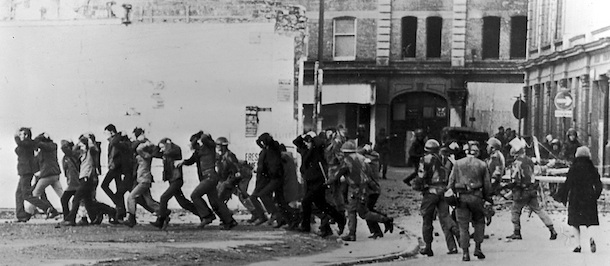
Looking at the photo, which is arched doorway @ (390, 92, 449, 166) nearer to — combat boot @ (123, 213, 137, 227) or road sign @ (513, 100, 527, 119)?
road sign @ (513, 100, 527, 119)

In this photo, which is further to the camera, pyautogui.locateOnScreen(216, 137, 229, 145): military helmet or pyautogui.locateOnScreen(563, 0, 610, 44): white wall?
pyautogui.locateOnScreen(216, 137, 229, 145): military helmet

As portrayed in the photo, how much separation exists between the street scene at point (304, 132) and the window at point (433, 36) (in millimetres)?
28

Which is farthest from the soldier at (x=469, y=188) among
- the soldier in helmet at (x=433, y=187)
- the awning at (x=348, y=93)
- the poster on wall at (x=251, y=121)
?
the poster on wall at (x=251, y=121)

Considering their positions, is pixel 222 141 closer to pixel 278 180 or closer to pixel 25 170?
pixel 278 180

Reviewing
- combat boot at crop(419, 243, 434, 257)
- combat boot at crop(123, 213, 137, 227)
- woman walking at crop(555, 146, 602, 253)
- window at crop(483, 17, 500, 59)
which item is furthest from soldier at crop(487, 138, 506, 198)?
combat boot at crop(123, 213, 137, 227)

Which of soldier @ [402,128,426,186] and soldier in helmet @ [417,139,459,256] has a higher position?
soldier @ [402,128,426,186]

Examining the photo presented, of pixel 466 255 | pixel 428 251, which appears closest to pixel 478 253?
pixel 466 255

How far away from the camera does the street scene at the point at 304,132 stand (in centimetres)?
1217

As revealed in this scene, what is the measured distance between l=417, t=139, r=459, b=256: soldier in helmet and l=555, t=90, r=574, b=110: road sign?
6.78 feet

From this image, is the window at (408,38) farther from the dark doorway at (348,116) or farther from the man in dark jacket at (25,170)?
the man in dark jacket at (25,170)

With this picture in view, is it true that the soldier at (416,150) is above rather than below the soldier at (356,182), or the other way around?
above

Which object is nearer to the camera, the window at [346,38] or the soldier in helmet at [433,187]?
the soldier in helmet at [433,187]

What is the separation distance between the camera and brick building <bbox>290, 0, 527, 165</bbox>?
1217 cm

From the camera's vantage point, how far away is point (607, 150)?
44.7ft
